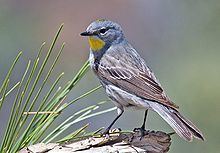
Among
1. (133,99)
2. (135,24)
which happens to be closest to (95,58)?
(133,99)

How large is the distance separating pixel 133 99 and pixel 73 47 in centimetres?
627

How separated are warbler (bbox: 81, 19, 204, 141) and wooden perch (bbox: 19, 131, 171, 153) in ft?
1.08

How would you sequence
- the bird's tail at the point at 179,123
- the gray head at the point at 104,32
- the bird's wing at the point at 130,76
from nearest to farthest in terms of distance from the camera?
the bird's tail at the point at 179,123 < the bird's wing at the point at 130,76 < the gray head at the point at 104,32

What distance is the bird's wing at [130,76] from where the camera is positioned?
2.81 m

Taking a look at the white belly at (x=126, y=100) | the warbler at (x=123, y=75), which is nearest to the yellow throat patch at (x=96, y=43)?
the warbler at (x=123, y=75)

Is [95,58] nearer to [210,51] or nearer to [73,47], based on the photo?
[210,51]

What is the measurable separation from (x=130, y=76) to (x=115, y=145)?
0.93m

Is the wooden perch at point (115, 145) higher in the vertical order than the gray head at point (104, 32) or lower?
lower

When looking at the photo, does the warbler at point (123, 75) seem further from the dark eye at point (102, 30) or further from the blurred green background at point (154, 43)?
the blurred green background at point (154, 43)

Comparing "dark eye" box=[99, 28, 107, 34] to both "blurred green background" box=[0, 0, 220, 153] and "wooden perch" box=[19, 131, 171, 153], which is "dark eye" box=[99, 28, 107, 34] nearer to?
"wooden perch" box=[19, 131, 171, 153]

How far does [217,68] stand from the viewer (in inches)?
219

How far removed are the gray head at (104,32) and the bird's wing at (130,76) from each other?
0.29 feet

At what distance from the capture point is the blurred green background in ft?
16.9

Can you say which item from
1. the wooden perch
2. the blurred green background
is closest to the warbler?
the wooden perch
